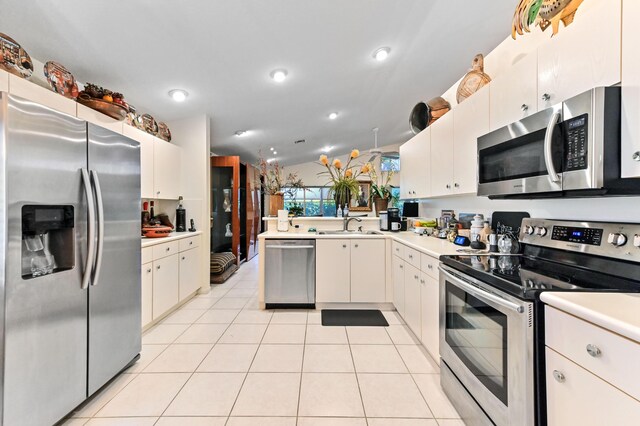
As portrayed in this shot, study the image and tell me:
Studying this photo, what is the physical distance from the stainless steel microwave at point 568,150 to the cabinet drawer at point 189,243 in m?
3.17

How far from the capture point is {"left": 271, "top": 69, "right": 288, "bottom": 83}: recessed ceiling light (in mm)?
2783

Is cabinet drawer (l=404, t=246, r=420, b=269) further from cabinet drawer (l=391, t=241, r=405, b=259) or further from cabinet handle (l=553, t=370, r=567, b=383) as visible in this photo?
cabinet handle (l=553, t=370, r=567, b=383)

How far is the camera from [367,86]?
11.5 feet

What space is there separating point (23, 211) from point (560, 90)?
260 centimetres

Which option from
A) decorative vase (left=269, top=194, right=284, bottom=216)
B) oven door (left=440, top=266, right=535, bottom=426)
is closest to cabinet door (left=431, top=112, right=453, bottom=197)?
oven door (left=440, top=266, right=535, bottom=426)

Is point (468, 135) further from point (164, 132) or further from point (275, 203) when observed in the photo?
point (164, 132)

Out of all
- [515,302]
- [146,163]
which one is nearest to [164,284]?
[146,163]

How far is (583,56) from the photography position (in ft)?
3.95

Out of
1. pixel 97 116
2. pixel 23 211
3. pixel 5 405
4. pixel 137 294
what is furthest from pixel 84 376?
pixel 97 116

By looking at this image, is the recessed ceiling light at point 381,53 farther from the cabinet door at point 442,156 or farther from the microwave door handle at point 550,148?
the microwave door handle at point 550,148

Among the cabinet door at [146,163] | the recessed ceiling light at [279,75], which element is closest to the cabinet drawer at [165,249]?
the cabinet door at [146,163]

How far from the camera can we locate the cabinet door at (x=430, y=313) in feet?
6.31

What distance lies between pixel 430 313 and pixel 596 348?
4.21 ft

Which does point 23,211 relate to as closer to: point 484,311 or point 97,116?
point 97,116
